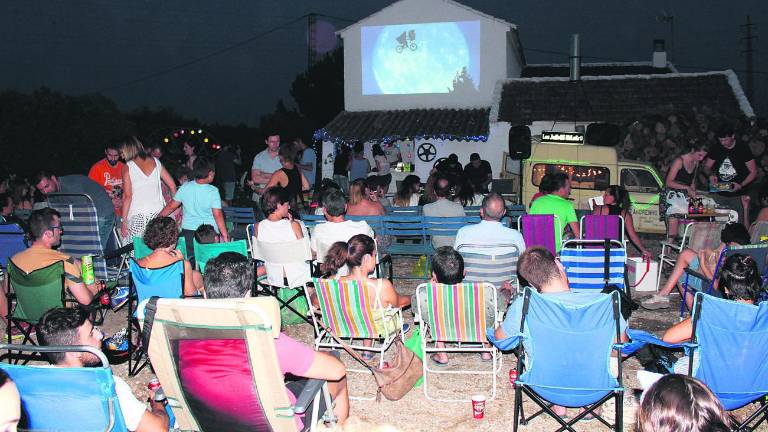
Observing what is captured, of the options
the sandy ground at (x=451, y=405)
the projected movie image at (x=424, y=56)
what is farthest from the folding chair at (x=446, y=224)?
the projected movie image at (x=424, y=56)

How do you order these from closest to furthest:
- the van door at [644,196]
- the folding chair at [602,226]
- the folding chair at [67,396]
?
the folding chair at [67,396], the folding chair at [602,226], the van door at [644,196]

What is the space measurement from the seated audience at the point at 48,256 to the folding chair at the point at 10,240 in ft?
3.51

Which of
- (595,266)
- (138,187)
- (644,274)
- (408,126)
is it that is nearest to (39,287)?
(138,187)

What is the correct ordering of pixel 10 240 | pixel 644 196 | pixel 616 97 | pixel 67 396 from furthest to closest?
1. pixel 616 97
2. pixel 644 196
3. pixel 10 240
4. pixel 67 396

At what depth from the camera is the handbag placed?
Answer: 4801 millimetres

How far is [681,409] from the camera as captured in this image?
7.00 feet

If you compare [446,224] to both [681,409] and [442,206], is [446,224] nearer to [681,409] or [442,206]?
[442,206]

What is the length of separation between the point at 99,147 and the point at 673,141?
2052 centimetres

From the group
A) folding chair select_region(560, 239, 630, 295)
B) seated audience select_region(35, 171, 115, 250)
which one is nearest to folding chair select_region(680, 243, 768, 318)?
folding chair select_region(560, 239, 630, 295)

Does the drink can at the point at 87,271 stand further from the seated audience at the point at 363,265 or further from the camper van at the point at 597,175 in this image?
the camper van at the point at 597,175

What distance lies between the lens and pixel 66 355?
128 inches

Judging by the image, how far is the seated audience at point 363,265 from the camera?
16.1 feet

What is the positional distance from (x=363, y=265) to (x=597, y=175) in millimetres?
8893

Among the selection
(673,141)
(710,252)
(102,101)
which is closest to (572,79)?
(673,141)
